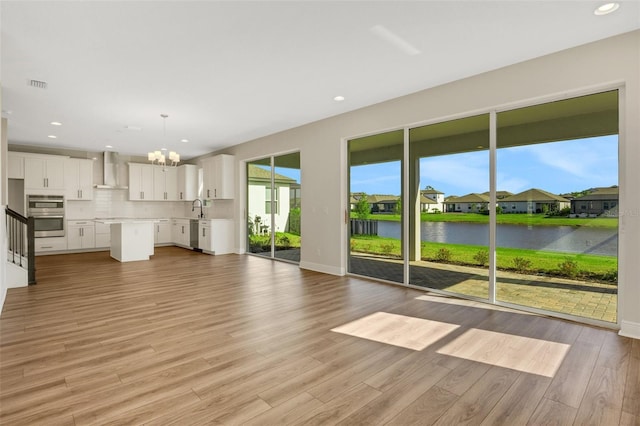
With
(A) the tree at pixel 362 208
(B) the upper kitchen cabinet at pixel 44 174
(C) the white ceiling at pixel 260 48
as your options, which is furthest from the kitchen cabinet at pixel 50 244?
(A) the tree at pixel 362 208

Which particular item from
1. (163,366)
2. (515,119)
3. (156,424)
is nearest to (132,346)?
(163,366)

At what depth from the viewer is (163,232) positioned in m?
10.2

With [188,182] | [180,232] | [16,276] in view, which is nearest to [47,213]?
[180,232]

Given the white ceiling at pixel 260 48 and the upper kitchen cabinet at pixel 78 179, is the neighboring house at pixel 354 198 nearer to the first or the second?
the white ceiling at pixel 260 48

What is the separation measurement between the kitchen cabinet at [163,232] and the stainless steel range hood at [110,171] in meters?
1.61

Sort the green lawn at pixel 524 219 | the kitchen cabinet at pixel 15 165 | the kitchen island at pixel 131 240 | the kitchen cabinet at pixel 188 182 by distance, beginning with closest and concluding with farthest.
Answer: the green lawn at pixel 524 219 < the kitchen island at pixel 131 240 < the kitchen cabinet at pixel 15 165 < the kitchen cabinet at pixel 188 182

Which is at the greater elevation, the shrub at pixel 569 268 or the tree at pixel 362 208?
the tree at pixel 362 208

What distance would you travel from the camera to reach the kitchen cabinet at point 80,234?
27.8ft

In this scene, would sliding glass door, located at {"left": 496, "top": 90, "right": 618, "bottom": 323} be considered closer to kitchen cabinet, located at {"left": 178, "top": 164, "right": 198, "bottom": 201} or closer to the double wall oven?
kitchen cabinet, located at {"left": 178, "top": 164, "right": 198, "bottom": 201}

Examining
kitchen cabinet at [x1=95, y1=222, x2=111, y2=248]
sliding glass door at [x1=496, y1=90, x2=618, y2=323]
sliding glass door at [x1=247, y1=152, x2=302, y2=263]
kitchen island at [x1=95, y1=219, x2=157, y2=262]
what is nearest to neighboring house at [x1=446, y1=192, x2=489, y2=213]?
sliding glass door at [x1=496, y1=90, x2=618, y2=323]

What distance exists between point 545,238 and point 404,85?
2.57m

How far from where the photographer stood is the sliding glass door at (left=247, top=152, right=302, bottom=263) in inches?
276

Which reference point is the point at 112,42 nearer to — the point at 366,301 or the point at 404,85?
the point at 404,85

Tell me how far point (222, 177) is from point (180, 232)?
273cm
